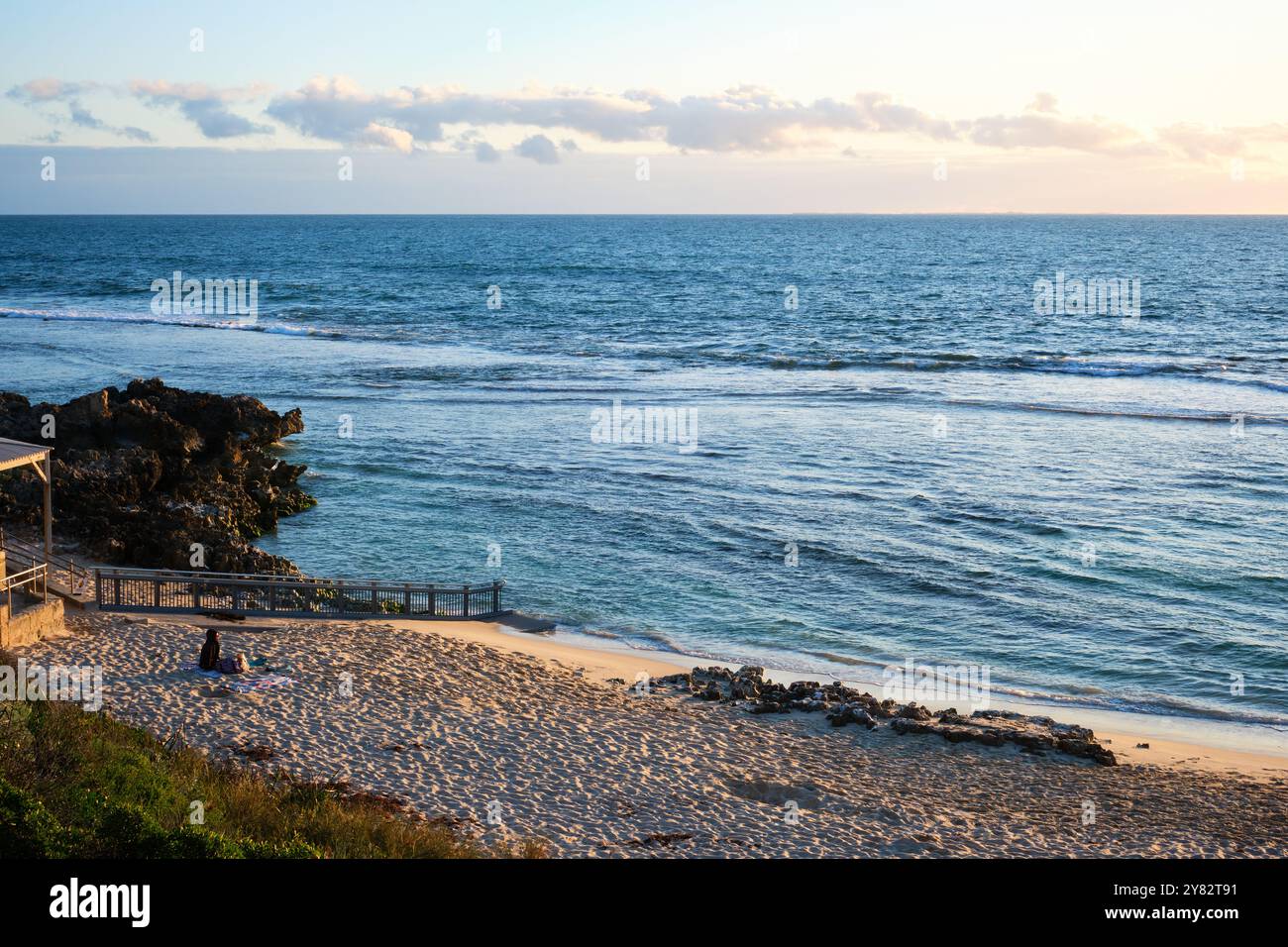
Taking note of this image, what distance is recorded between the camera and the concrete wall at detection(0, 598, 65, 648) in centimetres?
1801

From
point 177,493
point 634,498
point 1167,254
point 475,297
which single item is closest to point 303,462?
point 177,493

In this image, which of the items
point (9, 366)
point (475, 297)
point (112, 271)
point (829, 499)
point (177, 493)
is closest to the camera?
point (177, 493)

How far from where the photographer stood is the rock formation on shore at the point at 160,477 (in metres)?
25.4

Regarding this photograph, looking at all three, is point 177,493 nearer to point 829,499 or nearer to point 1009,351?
point 829,499

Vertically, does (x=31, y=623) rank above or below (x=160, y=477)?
below

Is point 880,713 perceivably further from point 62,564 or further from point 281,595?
point 62,564

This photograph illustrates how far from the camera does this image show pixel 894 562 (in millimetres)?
27281

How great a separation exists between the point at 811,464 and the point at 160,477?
1938cm

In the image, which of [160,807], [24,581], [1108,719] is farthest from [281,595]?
[1108,719]

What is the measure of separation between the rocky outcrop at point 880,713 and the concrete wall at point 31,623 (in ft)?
32.8

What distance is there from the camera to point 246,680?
18234 mm

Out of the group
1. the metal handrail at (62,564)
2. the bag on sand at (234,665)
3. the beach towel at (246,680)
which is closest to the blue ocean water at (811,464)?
the metal handrail at (62,564)

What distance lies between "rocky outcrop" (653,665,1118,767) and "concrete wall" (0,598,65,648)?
9.99 m

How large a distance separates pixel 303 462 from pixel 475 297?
60.7 meters
